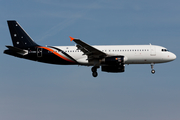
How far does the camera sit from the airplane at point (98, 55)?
156ft

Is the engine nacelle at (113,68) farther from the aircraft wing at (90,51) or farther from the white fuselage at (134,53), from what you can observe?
the aircraft wing at (90,51)

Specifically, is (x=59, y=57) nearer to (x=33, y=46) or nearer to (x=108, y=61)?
(x=33, y=46)

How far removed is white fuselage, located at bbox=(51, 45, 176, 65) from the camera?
47.6 metres

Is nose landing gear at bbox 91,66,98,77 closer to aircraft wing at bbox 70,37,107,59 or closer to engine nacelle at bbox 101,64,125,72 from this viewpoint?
engine nacelle at bbox 101,64,125,72

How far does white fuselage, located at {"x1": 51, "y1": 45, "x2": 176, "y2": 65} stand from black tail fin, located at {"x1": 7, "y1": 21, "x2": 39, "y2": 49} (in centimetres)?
619

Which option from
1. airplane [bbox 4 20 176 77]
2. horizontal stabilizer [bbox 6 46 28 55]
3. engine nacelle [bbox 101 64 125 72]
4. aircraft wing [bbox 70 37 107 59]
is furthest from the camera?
engine nacelle [bbox 101 64 125 72]

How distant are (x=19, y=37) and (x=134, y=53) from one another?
65.4 ft

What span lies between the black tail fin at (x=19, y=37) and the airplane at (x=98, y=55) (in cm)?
42

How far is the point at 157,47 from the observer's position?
4884 centimetres

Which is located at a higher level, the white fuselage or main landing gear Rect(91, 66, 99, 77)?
the white fuselage

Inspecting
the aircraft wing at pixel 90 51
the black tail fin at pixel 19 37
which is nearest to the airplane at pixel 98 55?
the aircraft wing at pixel 90 51

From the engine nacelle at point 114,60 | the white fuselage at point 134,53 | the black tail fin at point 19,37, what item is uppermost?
the black tail fin at point 19,37

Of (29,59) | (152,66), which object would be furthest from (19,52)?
(152,66)

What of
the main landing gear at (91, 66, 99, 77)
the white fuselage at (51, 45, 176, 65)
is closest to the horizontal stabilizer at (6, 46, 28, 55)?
the white fuselage at (51, 45, 176, 65)
